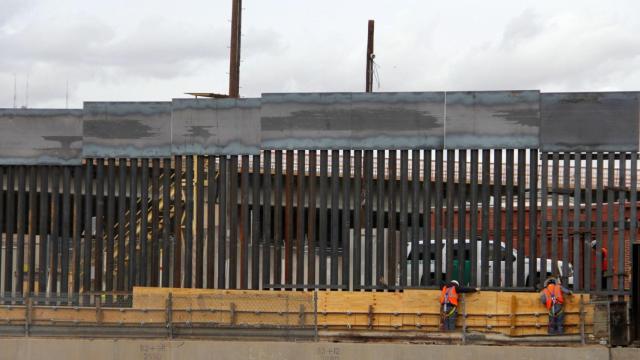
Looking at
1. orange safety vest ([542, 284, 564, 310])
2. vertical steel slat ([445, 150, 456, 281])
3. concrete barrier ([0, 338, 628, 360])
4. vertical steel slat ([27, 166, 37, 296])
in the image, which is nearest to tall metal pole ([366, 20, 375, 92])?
vertical steel slat ([445, 150, 456, 281])

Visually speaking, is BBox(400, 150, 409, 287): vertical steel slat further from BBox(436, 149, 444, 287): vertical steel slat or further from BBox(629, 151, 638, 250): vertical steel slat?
BBox(629, 151, 638, 250): vertical steel slat

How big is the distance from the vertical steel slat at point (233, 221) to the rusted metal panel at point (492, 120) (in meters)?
4.94

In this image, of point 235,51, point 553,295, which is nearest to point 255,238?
point 553,295

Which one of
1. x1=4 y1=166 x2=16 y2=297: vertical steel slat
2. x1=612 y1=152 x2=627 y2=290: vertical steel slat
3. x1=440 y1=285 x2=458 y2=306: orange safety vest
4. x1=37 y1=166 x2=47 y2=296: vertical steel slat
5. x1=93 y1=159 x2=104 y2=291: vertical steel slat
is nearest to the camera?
x1=440 y1=285 x2=458 y2=306: orange safety vest

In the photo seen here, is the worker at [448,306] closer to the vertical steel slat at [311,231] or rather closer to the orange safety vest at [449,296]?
the orange safety vest at [449,296]

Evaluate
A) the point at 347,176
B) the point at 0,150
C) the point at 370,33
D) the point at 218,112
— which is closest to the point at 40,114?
the point at 0,150

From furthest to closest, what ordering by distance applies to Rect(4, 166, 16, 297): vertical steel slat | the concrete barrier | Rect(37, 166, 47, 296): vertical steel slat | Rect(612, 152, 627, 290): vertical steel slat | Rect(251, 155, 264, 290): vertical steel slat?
1. Rect(4, 166, 16, 297): vertical steel slat
2. Rect(37, 166, 47, 296): vertical steel slat
3. Rect(251, 155, 264, 290): vertical steel slat
4. Rect(612, 152, 627, 290): vertical steel slat
5. the concrete barrier

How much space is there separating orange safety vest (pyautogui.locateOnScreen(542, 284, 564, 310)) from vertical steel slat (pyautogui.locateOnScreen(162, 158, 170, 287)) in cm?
858

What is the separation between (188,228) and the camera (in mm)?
21094

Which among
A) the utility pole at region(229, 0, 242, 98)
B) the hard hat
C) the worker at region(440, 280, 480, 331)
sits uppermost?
the utility pole at region(229, 0, 242, 98)

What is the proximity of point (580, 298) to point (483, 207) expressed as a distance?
2958 mm

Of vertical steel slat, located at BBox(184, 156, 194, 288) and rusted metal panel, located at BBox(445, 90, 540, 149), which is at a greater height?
rusted metal panel, located at BBox(445, 90, 540, 149)

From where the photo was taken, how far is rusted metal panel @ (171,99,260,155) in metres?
20.7

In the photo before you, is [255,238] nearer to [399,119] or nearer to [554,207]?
[399,119]
